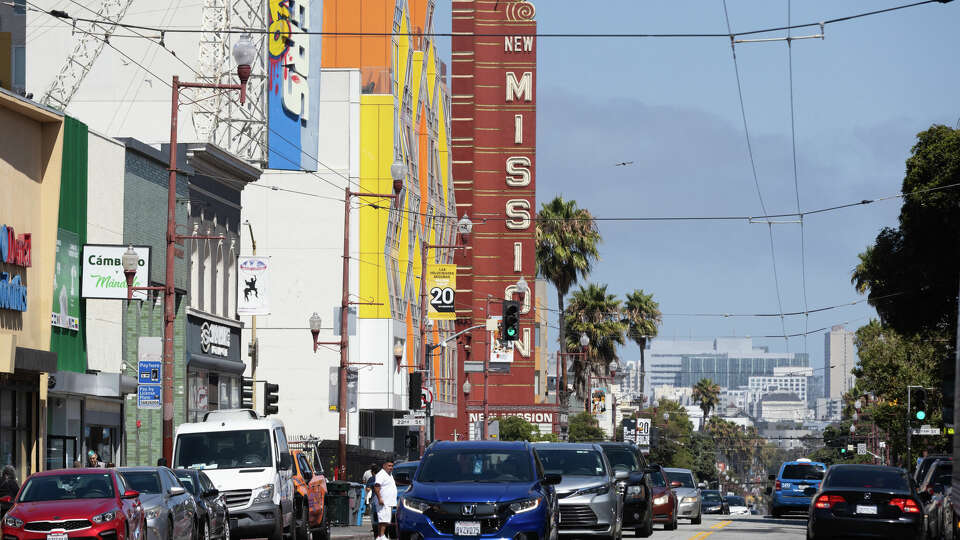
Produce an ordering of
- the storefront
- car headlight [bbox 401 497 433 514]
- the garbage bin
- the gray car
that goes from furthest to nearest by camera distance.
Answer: the storefront
the garbage bin
the gray car
car headlight [bbox 401 497 433 514]

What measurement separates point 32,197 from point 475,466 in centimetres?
1850

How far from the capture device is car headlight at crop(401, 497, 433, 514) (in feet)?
64.3

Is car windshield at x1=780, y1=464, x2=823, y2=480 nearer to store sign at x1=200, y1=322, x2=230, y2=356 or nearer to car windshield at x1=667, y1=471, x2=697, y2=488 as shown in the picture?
car windshield at x1=667, y1=471, x2=697, y2=488

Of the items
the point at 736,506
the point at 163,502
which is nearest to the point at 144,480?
the point at 163,502

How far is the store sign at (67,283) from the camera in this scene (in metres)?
36.2

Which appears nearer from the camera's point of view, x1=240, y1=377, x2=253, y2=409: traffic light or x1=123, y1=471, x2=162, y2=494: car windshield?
x1=123, y1=471, x2=162, y2=494: car windshield

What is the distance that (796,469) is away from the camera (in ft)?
153

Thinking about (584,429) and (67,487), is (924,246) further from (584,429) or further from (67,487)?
(584,429)

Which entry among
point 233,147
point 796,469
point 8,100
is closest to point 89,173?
point 8,100

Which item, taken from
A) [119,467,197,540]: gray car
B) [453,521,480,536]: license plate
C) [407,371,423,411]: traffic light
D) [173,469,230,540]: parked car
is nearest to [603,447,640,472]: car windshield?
[173,469,230,540]: parked car

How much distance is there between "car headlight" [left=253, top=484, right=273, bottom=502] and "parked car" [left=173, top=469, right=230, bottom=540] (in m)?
0.88

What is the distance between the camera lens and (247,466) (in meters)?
26.8

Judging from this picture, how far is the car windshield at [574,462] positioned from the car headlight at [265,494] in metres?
4.79

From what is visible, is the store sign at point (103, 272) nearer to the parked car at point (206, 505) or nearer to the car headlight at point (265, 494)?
the car headlight at point (265, 494)
